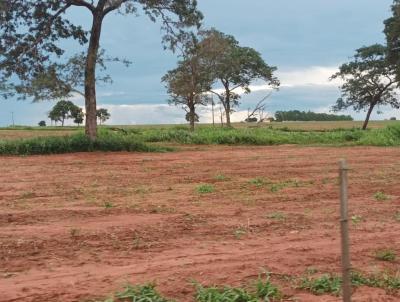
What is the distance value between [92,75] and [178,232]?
17.6 m

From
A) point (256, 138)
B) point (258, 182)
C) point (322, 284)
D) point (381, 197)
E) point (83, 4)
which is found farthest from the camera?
point (256, 138)

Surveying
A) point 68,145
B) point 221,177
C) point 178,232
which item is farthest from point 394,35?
point 178,232

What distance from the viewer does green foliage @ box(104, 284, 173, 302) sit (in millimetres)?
3866

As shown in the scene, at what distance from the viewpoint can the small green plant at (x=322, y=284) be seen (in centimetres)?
430

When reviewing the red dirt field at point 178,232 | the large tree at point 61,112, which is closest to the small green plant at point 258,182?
the red dirt field at point 178,232

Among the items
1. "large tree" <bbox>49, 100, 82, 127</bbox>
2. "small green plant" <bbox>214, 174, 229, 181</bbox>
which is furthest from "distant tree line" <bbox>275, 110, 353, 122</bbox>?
"small green plant" <bbox>214, 174, 229, 181</bbox>

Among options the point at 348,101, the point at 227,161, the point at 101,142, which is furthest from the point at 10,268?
the point at 348,101

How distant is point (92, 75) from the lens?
902 inches

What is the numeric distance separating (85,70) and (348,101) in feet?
123

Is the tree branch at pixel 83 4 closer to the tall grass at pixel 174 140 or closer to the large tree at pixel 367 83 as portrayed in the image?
the tall grass at pixel 174 140

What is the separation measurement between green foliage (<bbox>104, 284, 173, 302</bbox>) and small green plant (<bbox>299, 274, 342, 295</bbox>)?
45.4 inches

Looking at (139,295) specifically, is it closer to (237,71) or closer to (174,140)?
(174,140)

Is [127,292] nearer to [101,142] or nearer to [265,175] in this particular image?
[265,175]

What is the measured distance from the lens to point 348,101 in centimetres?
5528
